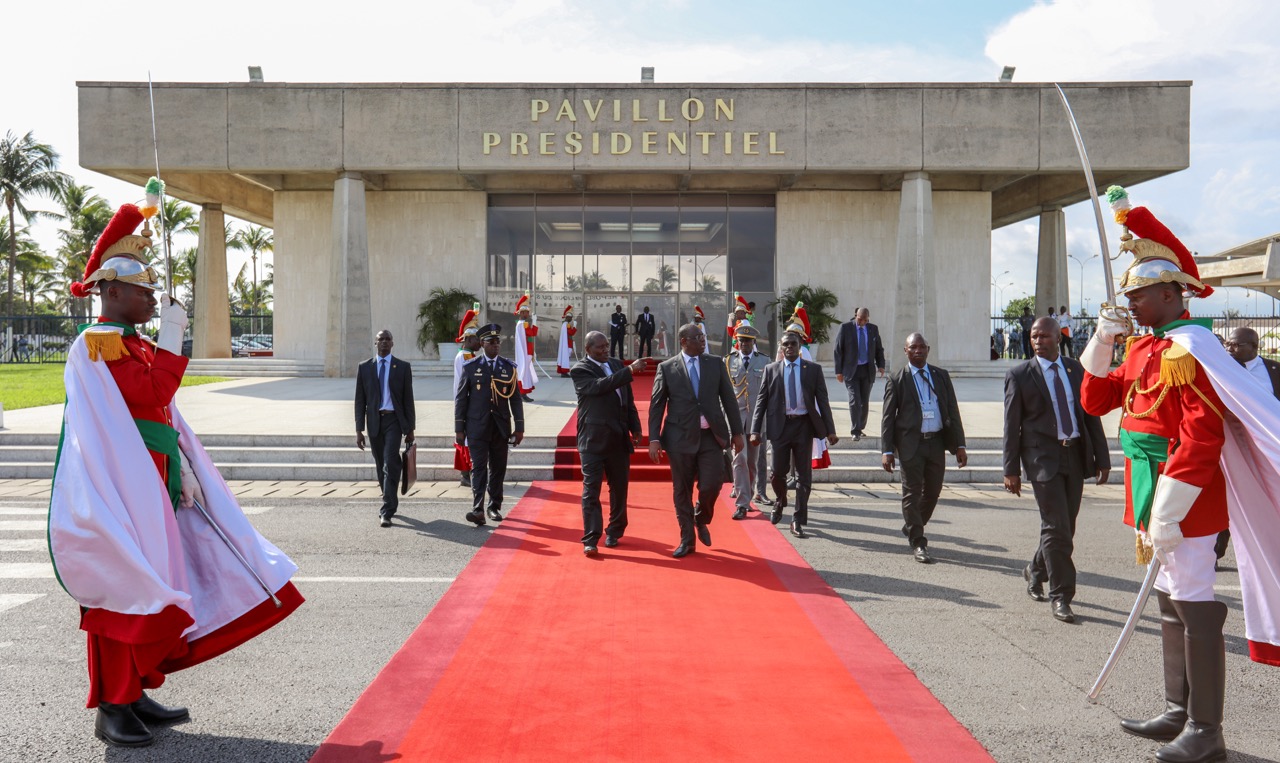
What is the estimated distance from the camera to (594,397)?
7.88 meters

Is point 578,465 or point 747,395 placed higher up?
point 747,395

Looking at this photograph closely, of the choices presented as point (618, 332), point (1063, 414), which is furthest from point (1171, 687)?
point (618, 332)

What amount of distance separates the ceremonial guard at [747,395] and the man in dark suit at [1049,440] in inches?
135

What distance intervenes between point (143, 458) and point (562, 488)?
7540mm

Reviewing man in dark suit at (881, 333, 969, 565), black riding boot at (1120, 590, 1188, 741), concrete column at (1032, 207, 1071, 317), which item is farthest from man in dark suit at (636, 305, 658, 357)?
black riding boot at (1120, 590, 1188, 741)

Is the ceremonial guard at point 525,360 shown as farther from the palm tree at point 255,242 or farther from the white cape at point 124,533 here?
the palm tree at point 255,242

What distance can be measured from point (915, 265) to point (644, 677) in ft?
72.5

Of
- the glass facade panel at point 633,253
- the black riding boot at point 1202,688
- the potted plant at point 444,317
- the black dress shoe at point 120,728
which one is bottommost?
the black dress shoe at point 120,728

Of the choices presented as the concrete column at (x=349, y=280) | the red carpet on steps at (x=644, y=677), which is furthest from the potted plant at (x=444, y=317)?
the red carpet on steps at (x=644, y=677)

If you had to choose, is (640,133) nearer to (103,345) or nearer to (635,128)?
(635,128)

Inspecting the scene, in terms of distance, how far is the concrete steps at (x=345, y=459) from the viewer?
39.2ft

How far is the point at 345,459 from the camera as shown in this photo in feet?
40.7

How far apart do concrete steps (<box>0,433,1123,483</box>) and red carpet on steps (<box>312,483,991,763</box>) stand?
481cm

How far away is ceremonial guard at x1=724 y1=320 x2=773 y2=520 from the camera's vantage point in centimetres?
960
